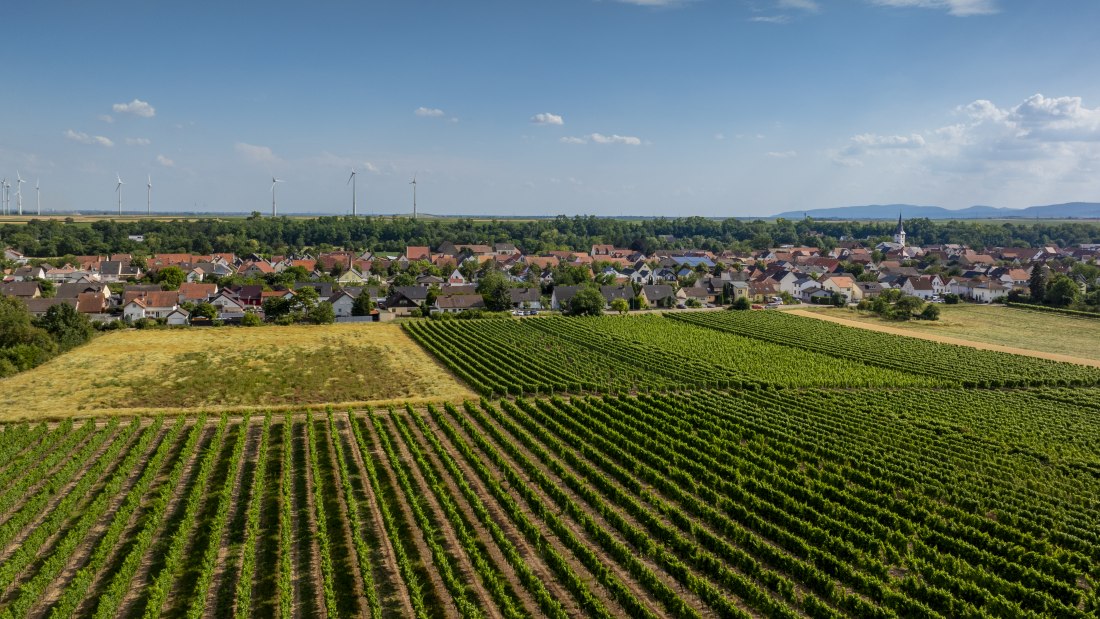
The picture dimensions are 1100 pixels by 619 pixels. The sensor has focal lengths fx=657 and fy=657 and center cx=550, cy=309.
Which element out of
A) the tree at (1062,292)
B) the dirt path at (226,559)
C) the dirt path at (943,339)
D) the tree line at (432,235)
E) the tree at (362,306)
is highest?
the tree line at (432,235)

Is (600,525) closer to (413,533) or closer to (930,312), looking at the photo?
(413,533)

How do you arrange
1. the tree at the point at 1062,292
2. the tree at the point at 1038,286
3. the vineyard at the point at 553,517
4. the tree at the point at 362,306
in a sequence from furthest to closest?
the tree at the point at 1038,286
the tree at the point at 1062,292
the tree at the point at 362,306
the vineyard at the point at 553,517

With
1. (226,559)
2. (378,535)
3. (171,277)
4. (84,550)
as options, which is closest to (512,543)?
(378,535)

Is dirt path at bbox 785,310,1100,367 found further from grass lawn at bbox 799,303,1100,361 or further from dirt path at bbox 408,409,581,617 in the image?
dirt path at bbox 408,409,581,617

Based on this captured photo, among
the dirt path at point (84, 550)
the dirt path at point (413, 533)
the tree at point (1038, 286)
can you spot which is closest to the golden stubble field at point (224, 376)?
the dirt path at point (413, 533)

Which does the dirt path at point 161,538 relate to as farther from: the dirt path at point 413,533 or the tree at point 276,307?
the tree at point 276,307

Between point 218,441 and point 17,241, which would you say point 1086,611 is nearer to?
point 218,441
